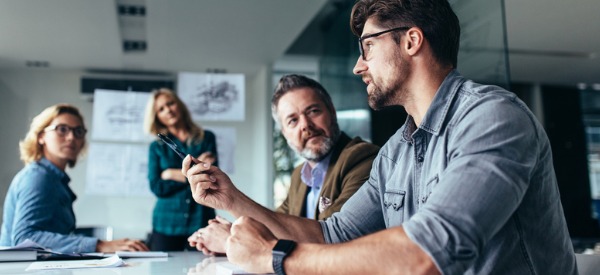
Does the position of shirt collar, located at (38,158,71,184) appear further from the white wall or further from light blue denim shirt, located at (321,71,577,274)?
light blue denim shirt, located at (321,71,577,274)

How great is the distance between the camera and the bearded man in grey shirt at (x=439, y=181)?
0.85 meters

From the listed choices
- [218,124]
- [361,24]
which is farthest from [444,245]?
[218,124]

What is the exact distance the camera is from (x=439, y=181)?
1.00 meters

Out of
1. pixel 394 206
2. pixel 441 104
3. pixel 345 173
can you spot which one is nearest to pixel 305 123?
pixel 345 173

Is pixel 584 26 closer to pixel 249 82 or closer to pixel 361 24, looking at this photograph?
pixel 249 82

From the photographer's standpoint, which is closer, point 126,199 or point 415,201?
point 415,201

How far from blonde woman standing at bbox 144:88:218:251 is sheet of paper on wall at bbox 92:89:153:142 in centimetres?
61

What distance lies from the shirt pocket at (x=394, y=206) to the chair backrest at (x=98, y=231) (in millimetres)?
2715

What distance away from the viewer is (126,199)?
3871 mm

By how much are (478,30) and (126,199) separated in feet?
8.83

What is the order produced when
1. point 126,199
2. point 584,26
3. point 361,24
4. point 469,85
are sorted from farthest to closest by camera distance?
point 584,26
point 126,199
point 361,24
point 469,85

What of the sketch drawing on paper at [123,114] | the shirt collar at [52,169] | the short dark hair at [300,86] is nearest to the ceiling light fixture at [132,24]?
the sketch drawing on paper at [123,114]

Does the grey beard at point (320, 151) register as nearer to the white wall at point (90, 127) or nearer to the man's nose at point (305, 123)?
the man's nose at point (305, 123)

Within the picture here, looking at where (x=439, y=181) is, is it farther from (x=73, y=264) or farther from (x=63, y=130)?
(x=63, y=130)
